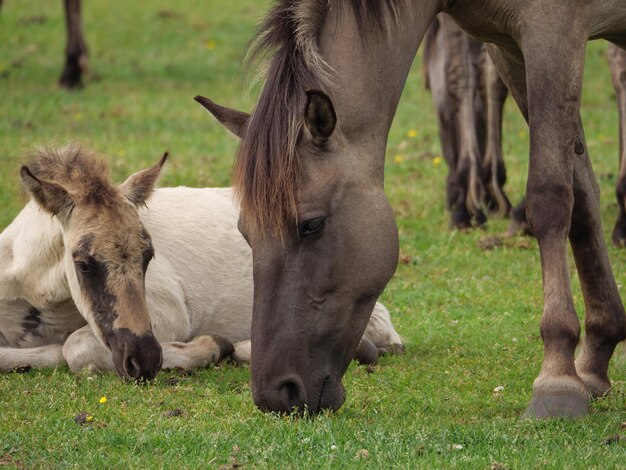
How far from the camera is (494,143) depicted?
35.7 ft

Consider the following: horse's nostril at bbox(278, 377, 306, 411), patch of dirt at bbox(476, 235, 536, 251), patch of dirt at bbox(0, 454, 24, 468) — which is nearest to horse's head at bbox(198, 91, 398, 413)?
horse's nostril at bbox(278, 377, 306, 411)

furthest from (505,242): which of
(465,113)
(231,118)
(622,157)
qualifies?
(231,118)

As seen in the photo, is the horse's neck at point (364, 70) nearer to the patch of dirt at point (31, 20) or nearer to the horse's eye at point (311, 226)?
the horse's eye at point (311, 226)

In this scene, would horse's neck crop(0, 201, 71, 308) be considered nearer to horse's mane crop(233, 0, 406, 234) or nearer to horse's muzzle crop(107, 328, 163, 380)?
horse's muzzle crop(107, 328, 163, 380)

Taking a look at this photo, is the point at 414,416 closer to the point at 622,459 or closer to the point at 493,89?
the point at 622,459

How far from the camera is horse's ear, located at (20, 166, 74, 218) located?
19.9 ft

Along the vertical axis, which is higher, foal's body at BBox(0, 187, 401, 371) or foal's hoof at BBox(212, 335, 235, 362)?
foal's body at BBox(0, 187, 401, 371)

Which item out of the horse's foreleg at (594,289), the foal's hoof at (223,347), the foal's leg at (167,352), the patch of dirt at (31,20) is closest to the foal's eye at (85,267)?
the foal's leg at (167,352)

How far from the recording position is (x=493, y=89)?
10883 millimetres

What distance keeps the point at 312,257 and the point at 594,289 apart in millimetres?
1693

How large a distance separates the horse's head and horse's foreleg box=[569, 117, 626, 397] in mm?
1278

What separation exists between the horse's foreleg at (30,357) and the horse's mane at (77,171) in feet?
3.13

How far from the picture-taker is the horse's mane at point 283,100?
459 cm

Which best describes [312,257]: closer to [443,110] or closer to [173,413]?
[173,413]
